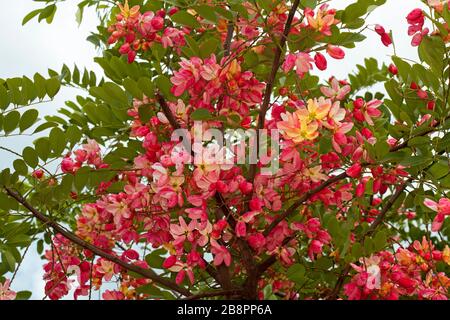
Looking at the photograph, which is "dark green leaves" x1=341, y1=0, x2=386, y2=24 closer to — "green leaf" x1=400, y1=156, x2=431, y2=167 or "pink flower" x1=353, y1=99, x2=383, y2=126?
"pink flower" x1=353, y1=99, x2=383, y2=126

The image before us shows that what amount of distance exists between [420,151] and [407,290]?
1.20 feet

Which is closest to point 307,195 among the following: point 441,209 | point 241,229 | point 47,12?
point 241,229

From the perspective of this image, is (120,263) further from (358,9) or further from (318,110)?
(358,9)

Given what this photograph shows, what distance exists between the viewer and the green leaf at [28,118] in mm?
1400

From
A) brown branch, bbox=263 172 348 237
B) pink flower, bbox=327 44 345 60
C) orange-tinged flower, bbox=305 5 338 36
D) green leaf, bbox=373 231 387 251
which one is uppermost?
orange-tinged flower, bbox=305 5 338 36

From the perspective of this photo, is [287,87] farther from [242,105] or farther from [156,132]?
[156,132]

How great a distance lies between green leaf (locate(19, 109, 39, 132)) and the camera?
1400 mm

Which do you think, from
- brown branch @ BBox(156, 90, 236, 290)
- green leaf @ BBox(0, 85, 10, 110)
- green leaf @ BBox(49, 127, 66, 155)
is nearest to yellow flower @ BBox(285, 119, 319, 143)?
brown branch @ BBox(156, 90, 236, 290)

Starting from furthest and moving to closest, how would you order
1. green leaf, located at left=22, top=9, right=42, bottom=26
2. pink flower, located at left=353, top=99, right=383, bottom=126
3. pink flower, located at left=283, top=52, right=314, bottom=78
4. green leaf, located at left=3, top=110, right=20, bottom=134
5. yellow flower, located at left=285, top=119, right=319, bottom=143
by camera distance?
green leaf, located at left=22, top=9, right=42, bottom=26 < green leaf, located at left=3, top=110, right=20, bottom=134 < pink flower, located at left=353, top=99, right=383, bottom=126 < pink flower, located at left=283, top=52, right=314, bottom=78 < yellow flower, located at left=285, top=119, right=319, bottom=143

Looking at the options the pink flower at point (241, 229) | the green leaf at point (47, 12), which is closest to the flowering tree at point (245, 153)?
the pink flower at point (241, 229)

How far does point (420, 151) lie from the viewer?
Result: 121cm

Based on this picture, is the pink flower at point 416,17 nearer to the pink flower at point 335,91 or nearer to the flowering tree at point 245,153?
the flowering tree at point 245,153

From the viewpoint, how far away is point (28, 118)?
1.40 metres
